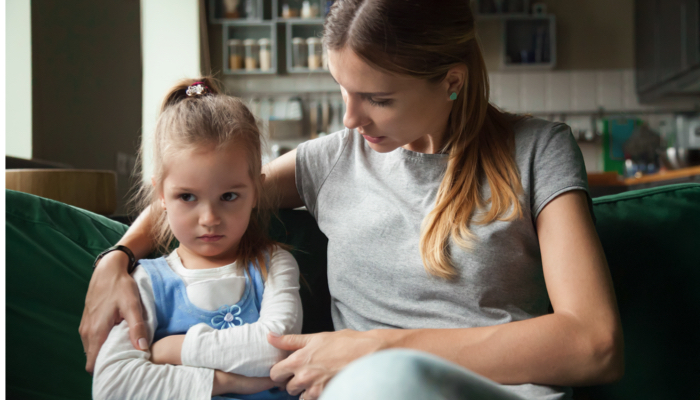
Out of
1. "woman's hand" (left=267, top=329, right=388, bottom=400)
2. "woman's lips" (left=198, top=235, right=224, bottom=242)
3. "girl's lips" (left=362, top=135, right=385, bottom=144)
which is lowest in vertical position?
"woman's hand" (left=267, top=329, right=388, bottom=400)

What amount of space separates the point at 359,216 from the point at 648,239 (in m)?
0.61

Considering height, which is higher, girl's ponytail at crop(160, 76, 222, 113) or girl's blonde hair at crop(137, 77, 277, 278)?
girl's ponytail at crop(160, 76, 222, 113)

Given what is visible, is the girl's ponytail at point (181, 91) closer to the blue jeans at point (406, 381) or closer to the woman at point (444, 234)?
the woman at point (444, 234)

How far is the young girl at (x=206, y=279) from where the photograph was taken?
2.50ft

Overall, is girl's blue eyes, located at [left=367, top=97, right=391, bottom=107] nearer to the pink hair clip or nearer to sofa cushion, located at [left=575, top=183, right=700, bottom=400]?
the pink hair clip

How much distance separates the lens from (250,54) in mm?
4527

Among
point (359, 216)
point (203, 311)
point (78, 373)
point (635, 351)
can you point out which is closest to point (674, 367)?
point (635, 351)

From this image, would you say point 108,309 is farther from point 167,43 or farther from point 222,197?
point 167,43

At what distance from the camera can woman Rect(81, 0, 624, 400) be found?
2.42 feet

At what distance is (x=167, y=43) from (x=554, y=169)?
3828 mm

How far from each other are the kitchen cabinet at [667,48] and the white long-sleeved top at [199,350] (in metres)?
3.94

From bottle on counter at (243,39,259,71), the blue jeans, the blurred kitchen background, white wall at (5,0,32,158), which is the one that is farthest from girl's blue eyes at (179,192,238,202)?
bottle on counter at (243,39,259,71)

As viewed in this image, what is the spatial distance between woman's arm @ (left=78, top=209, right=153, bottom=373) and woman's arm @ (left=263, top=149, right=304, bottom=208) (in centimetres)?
32

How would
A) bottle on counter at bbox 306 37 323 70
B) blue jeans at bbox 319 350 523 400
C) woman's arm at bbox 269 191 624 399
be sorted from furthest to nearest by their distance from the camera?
bottle on counter at bbox 306 37 323 70
woman's arm at bbox 269 191 624 399
blue jeans at bbox 319 350 523 400
